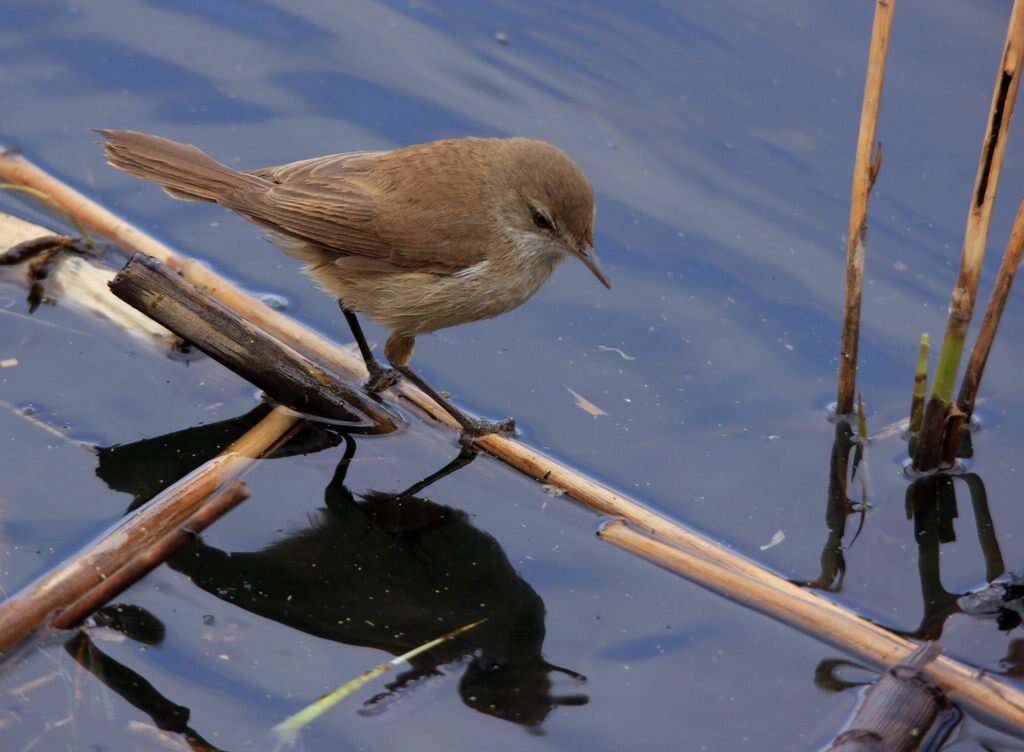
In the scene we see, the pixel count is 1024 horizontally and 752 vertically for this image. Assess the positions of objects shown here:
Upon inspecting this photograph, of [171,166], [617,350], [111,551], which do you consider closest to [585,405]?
[617,350]

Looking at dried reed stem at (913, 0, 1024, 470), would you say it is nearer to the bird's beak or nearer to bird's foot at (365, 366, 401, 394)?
the bird's beak

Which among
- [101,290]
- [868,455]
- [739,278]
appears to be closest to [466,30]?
[739,278]

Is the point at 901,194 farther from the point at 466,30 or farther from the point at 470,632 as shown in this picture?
the point at 470,632

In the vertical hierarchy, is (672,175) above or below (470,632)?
above

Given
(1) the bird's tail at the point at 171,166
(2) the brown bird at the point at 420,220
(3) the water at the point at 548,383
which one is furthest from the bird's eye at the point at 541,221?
(1) the bird's tail at the point at 171,166

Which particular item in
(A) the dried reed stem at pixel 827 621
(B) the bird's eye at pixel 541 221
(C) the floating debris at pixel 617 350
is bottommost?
(C) the floating debris at pixel 617 350

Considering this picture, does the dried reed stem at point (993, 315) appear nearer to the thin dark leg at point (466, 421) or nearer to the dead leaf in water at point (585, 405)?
the dead leaf in water at point (585, 405)
